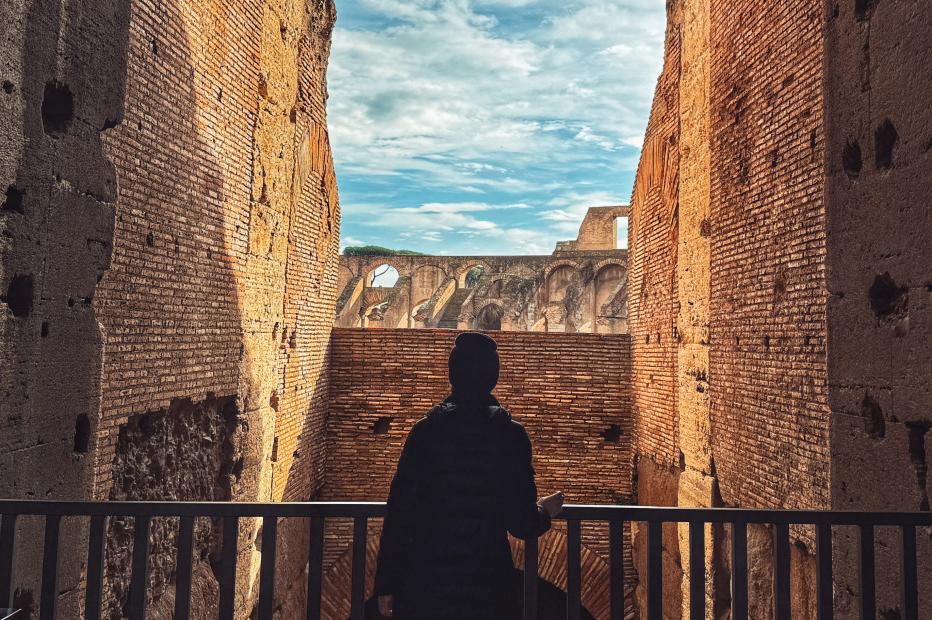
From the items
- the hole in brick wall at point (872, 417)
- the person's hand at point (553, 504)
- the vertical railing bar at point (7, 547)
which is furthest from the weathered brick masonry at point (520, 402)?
the person's hand at point (553, 504)

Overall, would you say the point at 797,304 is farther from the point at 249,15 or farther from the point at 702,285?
the point at 249,15

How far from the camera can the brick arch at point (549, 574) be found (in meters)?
8.16

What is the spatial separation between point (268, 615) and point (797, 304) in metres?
4.30

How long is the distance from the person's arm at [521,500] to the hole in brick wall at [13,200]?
2.82m

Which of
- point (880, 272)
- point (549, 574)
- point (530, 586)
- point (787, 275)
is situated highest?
point (787, 275)

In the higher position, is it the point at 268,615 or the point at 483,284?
the point at 483,284

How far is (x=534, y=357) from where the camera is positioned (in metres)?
9.23

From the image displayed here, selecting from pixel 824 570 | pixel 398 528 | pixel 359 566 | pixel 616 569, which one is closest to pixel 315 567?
pixel 359 566

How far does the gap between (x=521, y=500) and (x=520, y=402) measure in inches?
280

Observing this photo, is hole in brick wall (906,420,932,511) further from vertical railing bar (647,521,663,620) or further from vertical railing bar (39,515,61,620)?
vertical railing bar (39,515,61,620)

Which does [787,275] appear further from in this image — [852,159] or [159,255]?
[159,255]

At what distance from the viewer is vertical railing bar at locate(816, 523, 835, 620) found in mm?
2326

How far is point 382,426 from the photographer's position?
9.11m

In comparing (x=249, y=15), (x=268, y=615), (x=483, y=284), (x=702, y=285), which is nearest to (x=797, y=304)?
(x=702, y=285)
